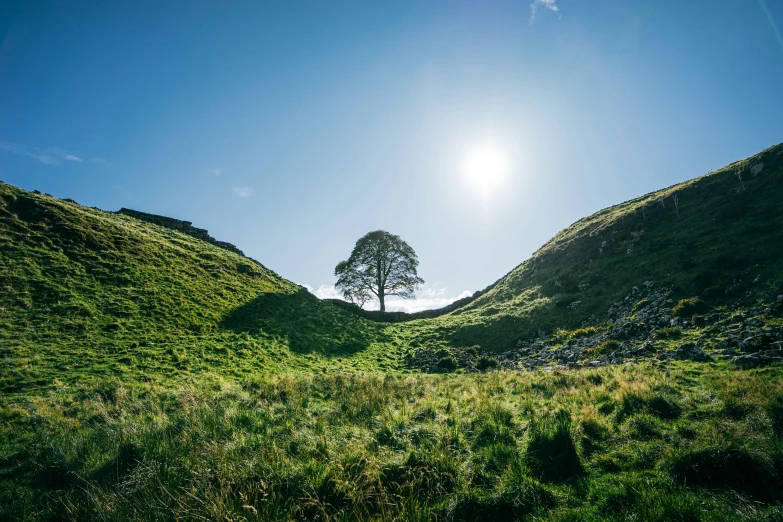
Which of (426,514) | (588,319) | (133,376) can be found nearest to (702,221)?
(588,319)

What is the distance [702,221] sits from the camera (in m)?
29.0

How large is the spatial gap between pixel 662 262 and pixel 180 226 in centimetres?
6175

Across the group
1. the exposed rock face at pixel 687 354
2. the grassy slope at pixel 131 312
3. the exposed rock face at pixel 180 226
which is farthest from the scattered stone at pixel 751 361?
the exposed rock face at pixel 180 226

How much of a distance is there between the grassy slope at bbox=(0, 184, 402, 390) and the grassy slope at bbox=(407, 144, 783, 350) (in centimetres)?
1385

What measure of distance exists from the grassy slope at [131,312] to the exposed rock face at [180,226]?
34.8 ft

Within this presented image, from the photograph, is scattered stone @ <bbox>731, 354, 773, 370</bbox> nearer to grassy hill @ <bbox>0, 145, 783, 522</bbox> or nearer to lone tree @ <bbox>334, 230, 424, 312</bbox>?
grassy hill @ <bbox>0, 145, 783, 522</bbox>

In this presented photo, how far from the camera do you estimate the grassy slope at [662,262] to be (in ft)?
70.1

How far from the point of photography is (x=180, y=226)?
49.7 m

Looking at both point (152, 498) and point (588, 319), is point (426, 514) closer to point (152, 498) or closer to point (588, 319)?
point (152, 498)

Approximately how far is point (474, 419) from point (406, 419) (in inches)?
84.4

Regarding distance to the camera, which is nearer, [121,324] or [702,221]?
[121,324]

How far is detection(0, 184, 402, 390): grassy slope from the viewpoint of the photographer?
1741cm

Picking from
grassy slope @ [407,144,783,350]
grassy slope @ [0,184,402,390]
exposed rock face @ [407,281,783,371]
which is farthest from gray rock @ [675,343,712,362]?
grassy slope @ [0,184,402,390]

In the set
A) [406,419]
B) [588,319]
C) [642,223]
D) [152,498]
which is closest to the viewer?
[152,498]
